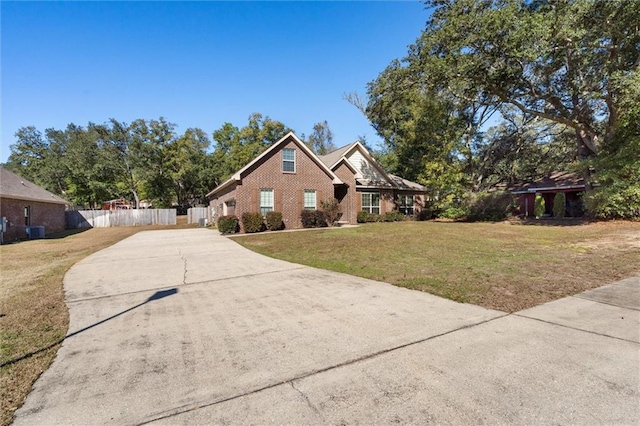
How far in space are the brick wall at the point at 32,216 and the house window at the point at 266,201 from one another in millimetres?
14627

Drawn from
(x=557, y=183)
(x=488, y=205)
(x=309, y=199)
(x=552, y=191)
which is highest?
(x=557, y=183)

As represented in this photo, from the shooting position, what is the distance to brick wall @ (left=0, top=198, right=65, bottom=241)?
731 inches

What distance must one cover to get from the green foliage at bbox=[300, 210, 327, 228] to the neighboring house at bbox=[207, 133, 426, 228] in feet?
1.33

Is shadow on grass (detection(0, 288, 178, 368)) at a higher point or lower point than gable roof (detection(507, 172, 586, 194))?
lower

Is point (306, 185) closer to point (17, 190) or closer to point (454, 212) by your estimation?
point (454, 212)

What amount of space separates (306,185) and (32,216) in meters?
19.0

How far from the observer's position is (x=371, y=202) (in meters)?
25.3

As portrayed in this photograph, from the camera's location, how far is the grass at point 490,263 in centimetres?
560

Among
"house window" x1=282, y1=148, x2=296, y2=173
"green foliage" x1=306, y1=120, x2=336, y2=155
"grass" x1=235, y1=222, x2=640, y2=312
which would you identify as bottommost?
"grass" x1=235, y1=222, x2=640, y2=312

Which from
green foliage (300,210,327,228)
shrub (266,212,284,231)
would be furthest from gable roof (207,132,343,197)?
shrub (266,212,284,231)

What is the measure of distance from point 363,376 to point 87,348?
323 cm

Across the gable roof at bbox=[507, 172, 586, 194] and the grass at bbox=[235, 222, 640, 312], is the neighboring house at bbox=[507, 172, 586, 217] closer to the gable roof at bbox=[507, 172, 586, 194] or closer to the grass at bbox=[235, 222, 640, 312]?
the gable roof at bbox=[507, 172, 586, 194]

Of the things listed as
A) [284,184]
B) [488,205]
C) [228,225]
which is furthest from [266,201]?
[488,205]

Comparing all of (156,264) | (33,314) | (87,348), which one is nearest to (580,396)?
(87,348)
